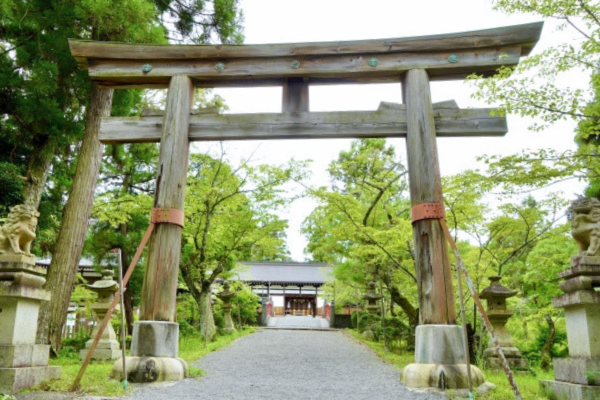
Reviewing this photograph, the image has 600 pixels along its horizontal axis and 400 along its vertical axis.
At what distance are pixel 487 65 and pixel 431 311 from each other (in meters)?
3.20

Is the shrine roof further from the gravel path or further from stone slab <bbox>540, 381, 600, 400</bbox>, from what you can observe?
stone slab <bbox>540, 381, 600, 400</bbox>

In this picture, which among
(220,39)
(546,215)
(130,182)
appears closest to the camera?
→ (546,215)

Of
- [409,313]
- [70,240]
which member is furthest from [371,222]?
[70,240]

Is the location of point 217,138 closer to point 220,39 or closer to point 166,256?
point 166,256

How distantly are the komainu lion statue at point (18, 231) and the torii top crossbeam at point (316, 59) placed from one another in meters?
2.24

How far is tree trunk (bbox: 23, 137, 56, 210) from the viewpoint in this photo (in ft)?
26.4

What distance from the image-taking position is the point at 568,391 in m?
3.95

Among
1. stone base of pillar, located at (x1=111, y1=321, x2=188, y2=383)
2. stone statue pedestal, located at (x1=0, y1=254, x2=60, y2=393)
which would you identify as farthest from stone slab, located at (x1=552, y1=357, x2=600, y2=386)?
stone statue pedestal, located at (x1=0, y1=254, x2=60, y2=393)

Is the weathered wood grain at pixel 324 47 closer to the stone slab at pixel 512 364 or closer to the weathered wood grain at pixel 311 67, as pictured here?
the weathered wood grain at pixel 311 67

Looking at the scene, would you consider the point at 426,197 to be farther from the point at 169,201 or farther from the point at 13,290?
the point at 13,290

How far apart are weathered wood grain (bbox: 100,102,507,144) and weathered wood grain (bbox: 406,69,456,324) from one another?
0.19 meters

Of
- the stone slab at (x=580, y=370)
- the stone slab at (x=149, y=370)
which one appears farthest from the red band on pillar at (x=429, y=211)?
the stone slab at (x=149, y=370)

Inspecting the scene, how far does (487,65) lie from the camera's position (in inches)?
219

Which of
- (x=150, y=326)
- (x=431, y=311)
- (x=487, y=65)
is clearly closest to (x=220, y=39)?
(x=487, y=65)
